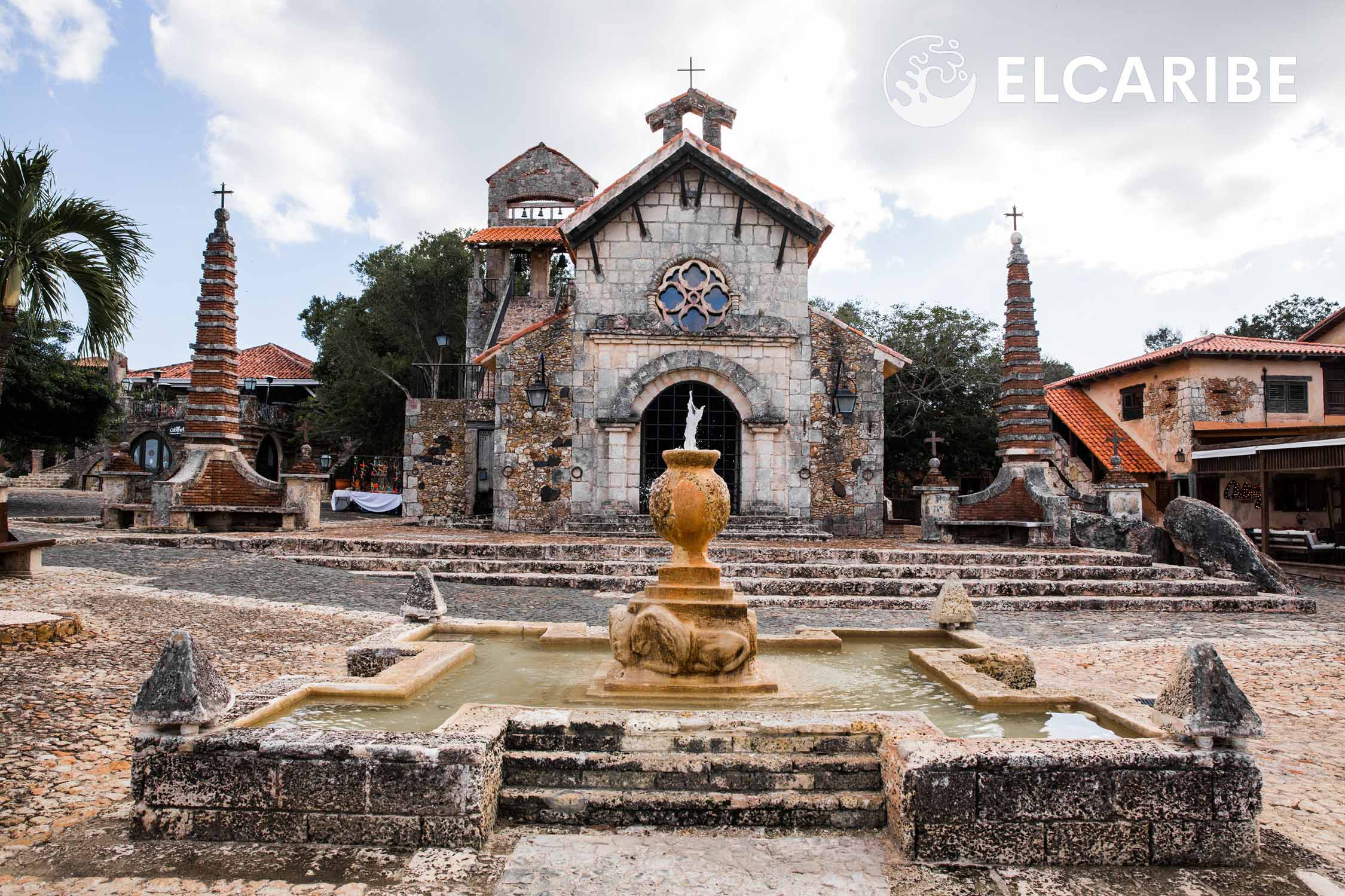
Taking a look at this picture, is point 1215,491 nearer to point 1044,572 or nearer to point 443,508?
point 1044,572

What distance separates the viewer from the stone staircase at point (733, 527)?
15.0 m

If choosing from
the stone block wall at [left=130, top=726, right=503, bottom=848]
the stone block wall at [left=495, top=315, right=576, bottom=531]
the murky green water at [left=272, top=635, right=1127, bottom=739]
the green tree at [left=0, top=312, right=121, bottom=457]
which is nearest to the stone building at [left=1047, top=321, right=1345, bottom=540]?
the stone block wall at [left=495, top=315, right=576, bottom=531]

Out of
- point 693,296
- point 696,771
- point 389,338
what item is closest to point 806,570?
point 693,296

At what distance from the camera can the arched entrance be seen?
1622cm

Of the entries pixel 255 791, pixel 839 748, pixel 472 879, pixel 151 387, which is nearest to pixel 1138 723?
pixel 839 748

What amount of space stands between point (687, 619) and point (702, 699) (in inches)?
22.0

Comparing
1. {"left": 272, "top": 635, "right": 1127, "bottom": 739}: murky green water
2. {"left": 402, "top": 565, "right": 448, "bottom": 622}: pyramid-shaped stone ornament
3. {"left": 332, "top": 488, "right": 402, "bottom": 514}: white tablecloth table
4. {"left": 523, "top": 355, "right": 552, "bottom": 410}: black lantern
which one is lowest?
{"left": 272, "top": 635, "right": 1127, "bottom": 739}: murky green water

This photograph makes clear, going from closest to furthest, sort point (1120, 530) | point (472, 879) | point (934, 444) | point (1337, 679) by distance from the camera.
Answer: point (472, 879) < point (1337, 679) < point (1120, 530) < point (934, 444)

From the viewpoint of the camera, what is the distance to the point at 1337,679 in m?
6.93

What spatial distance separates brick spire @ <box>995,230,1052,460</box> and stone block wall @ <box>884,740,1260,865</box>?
46.2 feet

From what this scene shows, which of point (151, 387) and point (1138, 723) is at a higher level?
point (151, 387)

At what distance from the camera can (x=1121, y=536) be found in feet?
46.7

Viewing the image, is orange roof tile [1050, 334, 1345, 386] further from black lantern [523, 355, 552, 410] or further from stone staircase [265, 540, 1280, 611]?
black lantern [523, 355, 552, 410]

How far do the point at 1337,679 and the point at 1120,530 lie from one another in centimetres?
766
